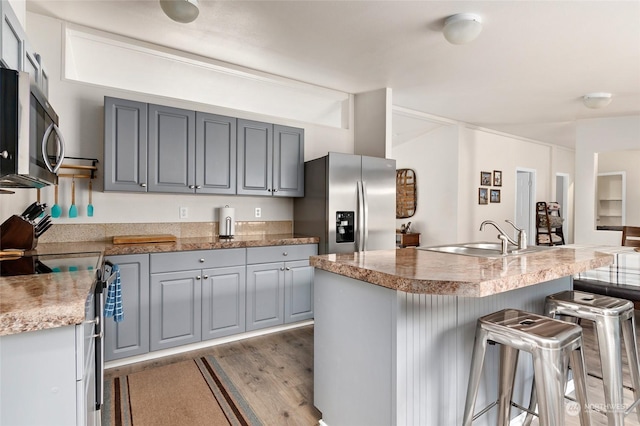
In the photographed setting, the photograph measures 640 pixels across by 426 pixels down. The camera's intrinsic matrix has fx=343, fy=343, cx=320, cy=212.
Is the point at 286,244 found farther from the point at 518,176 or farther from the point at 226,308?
the point at 518,176

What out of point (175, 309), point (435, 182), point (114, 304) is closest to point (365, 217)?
point (175, 309)

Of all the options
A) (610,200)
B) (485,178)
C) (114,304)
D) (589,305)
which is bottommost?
(114,304)

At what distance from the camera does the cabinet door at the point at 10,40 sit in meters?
1.54

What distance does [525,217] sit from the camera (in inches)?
272

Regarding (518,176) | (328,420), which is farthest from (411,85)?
(518,176)

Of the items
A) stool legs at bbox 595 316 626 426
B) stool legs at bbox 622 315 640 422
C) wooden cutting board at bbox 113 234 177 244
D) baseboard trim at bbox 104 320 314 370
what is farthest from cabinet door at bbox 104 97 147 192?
stool legs at bbox 622 315 640 422

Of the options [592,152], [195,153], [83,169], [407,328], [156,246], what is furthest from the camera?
[592,152]

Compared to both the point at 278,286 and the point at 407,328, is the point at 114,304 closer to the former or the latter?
the point at 278,286

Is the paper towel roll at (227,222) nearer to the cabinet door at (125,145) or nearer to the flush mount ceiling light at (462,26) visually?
the cabinet door at (125,145)

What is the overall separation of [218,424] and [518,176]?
23.1 feet

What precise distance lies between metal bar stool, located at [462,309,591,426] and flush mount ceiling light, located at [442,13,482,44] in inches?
79.1

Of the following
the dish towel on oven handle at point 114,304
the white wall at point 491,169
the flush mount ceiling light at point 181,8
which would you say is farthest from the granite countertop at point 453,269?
the white wall at point 491,169

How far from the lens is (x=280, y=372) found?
245cm

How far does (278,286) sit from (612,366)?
236 cm
